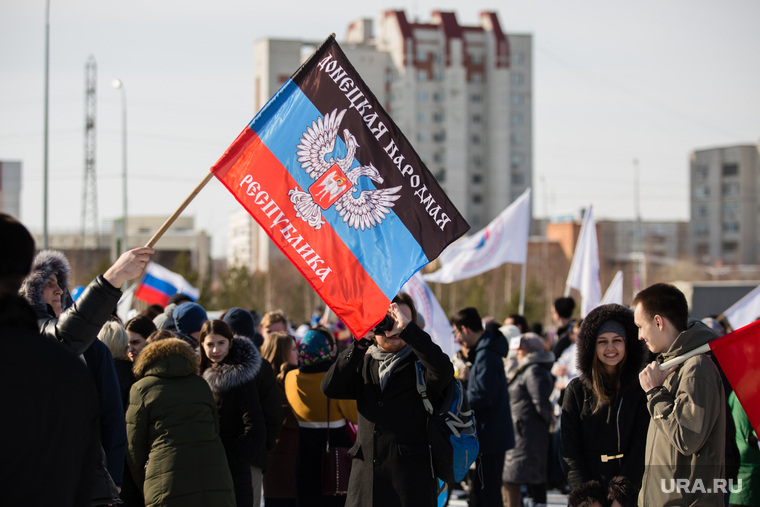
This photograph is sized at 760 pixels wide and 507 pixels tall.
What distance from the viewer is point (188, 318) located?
7.18m

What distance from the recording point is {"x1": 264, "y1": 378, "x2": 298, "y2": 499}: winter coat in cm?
720

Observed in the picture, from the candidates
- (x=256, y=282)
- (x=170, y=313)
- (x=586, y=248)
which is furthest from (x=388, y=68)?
(x=170, y=313)

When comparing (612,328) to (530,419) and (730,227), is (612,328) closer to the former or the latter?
(530,419)

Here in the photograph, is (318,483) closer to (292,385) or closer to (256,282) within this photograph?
(292,385)

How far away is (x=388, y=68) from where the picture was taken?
3757 inches

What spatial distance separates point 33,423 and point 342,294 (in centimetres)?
270

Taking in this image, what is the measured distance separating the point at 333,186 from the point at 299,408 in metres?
2.24

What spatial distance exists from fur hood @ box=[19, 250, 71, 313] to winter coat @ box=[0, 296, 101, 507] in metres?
1.94

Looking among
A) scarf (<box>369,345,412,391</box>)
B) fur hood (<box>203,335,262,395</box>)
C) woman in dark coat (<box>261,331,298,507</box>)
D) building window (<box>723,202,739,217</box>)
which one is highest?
building window (<box>723,202,739,217</box>)

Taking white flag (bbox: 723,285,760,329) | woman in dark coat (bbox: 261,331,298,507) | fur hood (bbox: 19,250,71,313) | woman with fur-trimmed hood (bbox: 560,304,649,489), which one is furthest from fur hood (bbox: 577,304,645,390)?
white flag (bbox: 723,285,760,329)

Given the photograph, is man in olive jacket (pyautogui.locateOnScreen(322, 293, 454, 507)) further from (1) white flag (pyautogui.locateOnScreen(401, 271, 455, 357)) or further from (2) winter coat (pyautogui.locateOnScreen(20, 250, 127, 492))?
(1) white flag (pyautogui.locateOnScreen(401, 271, 455, 357))

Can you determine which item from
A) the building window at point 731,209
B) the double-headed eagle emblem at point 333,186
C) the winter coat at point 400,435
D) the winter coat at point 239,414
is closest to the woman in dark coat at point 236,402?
the winter coat at point 239,414

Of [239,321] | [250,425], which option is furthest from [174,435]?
[239,321]

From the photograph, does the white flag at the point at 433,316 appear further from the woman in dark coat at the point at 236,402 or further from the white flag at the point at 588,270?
the woman in dark coat at the point at 236,402
